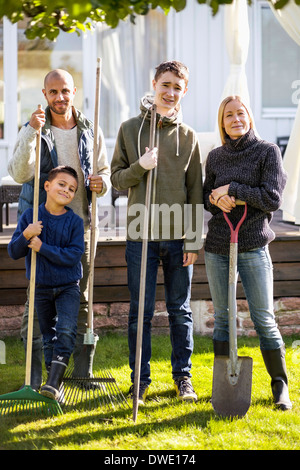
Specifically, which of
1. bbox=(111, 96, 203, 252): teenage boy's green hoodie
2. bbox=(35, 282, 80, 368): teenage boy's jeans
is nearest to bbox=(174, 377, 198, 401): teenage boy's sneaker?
bbox=(35, 282, 80, 368): teenage boy's jeans

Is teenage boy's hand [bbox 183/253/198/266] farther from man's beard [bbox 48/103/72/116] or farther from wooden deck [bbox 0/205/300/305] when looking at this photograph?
wooden deck [bbox 0/205/300/305]

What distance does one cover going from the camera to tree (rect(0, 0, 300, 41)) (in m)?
2.13

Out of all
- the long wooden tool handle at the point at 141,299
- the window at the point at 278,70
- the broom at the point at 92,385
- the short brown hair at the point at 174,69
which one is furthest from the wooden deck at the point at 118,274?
the window at the point at 278,70

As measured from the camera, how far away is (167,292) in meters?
3.84

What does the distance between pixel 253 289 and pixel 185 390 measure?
0.71 metres

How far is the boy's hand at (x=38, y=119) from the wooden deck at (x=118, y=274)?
66.3 inches

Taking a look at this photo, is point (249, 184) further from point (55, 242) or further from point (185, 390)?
point (185, 390)

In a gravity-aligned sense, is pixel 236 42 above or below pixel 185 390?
above

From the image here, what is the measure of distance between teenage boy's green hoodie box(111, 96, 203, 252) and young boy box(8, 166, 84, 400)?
0.97ft

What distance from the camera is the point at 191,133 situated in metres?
3.82

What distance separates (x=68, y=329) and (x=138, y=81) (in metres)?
5.39

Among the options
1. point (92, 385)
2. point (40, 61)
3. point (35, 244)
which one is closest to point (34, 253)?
point (35, 244)
